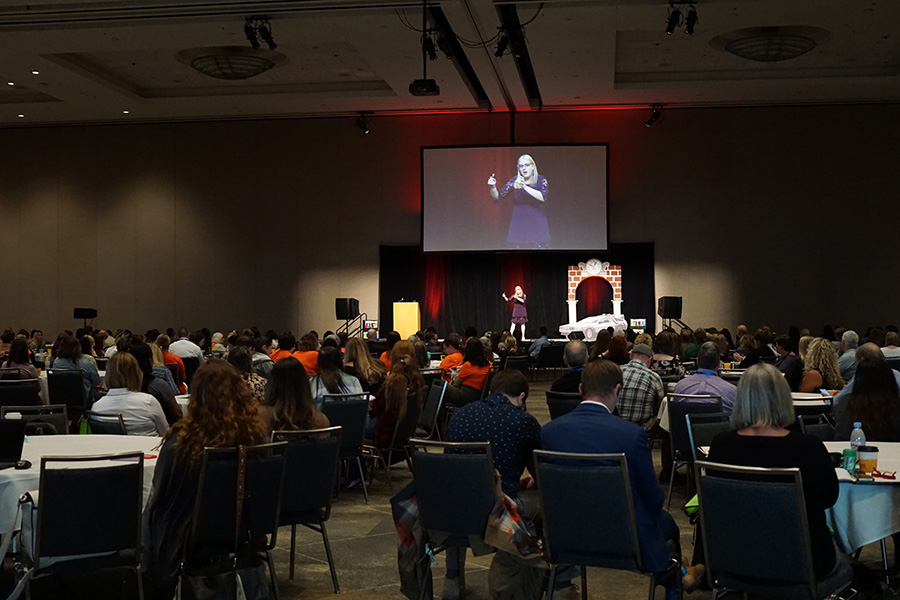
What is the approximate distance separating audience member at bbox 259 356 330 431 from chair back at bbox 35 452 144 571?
1.27m

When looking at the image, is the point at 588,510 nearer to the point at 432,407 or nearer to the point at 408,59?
the point at 432,407

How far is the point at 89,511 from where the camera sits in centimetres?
381

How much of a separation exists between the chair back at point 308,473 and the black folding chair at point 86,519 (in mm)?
812

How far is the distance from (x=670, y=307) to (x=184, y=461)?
16.2 m

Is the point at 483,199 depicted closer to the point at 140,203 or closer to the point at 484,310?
the point at 484,310

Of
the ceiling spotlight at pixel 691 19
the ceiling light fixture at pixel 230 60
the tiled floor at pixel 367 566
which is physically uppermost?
the ceiling light fixture at pixel 230 60

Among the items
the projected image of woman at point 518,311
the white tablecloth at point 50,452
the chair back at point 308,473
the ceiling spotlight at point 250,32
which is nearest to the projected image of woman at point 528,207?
the projected image of woman at point 518,311

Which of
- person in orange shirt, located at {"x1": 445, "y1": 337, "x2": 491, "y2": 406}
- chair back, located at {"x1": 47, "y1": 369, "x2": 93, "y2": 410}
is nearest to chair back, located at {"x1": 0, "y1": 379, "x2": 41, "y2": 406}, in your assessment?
chair back, located at {"x1": 47, "y1": 369, "x2": 93, "y2": 410}

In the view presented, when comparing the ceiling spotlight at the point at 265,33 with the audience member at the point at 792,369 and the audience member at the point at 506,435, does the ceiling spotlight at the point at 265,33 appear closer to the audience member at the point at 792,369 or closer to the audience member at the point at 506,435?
the audience member at the point at 792,369

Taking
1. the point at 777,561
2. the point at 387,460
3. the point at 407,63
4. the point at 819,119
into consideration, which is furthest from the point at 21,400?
the point at 819,119

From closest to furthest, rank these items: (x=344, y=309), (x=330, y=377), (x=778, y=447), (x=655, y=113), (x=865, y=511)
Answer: (x=778, y=447) < (x=865, y=511) < (x=330, y=377) < (x=344, y=309) < (x=655, y=113)

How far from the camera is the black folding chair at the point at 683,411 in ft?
21.2

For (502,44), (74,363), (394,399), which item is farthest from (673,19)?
(74,363)

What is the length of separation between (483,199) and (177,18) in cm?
827
